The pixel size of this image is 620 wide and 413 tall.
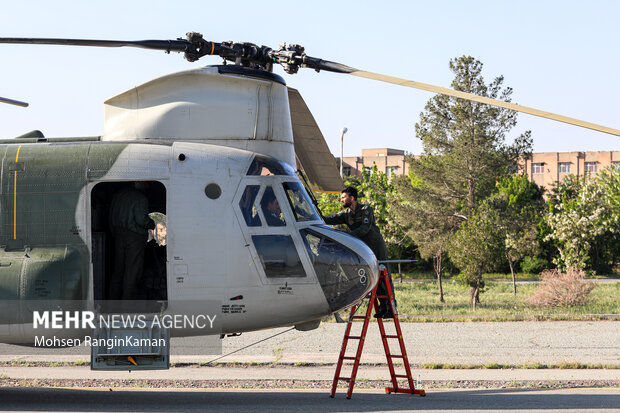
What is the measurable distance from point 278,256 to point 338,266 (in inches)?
29.4

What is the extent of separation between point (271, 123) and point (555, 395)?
515 cm

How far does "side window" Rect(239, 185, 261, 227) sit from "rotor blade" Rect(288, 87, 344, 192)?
353 cm

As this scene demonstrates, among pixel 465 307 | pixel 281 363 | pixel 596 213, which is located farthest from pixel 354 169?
pixel 281 363

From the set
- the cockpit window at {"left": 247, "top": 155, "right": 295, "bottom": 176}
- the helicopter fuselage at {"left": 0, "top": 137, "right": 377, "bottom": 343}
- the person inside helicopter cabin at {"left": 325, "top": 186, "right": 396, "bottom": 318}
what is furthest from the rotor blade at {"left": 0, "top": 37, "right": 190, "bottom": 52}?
the person inside helicopter cabin at {"left": 325, "top": 186, "right": 396, "bottom": 318}

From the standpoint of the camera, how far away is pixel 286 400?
9766 mm

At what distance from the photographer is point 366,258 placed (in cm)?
950

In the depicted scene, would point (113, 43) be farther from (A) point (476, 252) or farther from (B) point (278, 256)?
(A) point (476, 252)

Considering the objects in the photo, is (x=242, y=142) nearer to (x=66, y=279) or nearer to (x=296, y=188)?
(x=296, y=188)

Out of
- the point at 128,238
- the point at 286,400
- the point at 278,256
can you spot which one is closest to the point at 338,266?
the point at 278,256

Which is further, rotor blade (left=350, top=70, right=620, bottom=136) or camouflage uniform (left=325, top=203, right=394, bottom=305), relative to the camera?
camouflage uniform (left=325, top=203, right=394, bottom=305)

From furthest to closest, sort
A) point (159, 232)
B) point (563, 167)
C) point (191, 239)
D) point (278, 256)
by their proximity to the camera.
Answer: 1. point (563, 167)
2. point (159, 232)
3. point (278, 256)
4. point (191, 239)

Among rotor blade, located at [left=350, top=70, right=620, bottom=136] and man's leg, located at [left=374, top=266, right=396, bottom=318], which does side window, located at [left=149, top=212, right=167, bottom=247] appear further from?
rotor blade, located at [left=350, top=70, right=620, bottom=136]

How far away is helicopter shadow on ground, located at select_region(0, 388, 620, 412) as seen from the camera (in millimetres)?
9125

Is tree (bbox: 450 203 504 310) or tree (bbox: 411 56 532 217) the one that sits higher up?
tree (bbox: 411 56 532 217)
